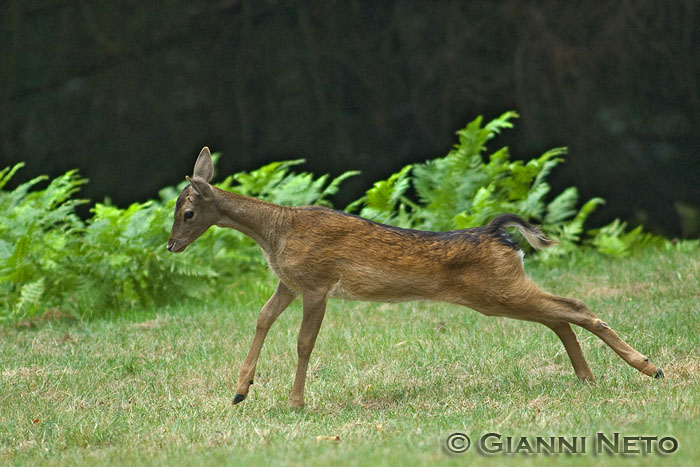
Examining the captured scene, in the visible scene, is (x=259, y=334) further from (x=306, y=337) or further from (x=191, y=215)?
(x=191, y=215)

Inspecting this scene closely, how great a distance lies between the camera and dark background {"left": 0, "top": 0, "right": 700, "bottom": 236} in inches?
549

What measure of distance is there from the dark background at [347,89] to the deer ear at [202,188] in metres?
7.18

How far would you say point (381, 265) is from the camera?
264 inches

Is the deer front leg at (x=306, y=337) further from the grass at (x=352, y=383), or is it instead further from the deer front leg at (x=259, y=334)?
the deer front leg at (x=259, y=334)

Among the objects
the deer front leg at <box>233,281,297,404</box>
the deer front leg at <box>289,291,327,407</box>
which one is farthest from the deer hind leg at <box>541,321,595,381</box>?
the deer front leg at <box>233,281,297,404</box>

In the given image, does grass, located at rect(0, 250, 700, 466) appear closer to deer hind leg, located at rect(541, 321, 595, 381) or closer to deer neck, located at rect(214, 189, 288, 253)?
deer hind leg, located at rect(541, 321, 595, 381)

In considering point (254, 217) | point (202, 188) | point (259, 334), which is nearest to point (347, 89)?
point (254, 217)

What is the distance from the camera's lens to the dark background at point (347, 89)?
13945 mm

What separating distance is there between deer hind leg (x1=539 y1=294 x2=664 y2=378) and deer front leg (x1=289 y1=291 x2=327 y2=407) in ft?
5.01

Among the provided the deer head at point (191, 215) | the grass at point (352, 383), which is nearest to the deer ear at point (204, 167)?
the deer head at point (191, 215)

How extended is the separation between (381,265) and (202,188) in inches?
53.5

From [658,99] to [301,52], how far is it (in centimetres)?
531

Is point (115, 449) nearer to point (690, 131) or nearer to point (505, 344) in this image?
point (505, 344)

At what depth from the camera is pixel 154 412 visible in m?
6.79
